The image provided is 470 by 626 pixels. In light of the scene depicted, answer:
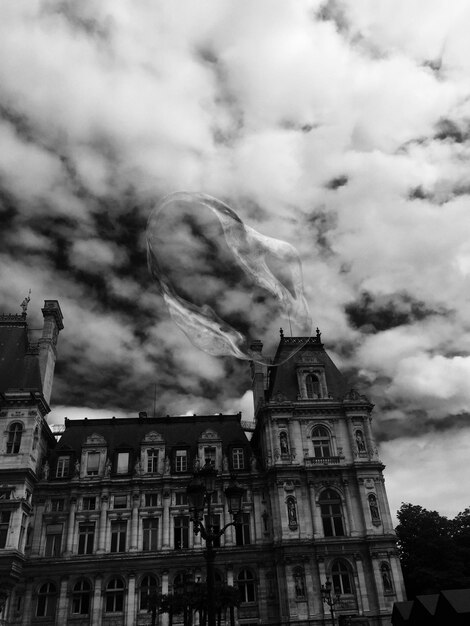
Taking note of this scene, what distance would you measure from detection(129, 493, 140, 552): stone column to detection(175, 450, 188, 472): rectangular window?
4.66m

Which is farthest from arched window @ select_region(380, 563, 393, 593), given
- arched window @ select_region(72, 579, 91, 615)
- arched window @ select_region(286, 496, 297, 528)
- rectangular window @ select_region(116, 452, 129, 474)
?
arched window @ select_region(72, 579, 91, 615)

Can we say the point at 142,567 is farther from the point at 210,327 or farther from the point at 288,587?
the point at 210,327

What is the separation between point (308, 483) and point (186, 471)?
11.5 meters

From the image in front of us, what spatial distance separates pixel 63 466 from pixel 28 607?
1184 cm

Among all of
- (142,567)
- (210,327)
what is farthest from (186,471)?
(210,327)

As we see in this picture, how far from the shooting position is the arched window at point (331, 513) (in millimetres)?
47625

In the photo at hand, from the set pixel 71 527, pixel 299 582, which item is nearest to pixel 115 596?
pixel 71 527

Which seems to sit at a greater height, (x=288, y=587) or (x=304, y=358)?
(x=304, y=358)

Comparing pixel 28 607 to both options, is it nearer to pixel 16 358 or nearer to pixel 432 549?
pixel 16 358

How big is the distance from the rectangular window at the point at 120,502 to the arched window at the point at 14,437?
385 inches

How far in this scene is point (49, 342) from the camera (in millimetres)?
56781

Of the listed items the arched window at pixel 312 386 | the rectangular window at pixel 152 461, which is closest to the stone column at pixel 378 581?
the arched window at pixel 312 386

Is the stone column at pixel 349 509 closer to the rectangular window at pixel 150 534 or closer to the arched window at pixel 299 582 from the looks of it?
the arched window at pixel 299 582

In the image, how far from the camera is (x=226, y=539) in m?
48.6
